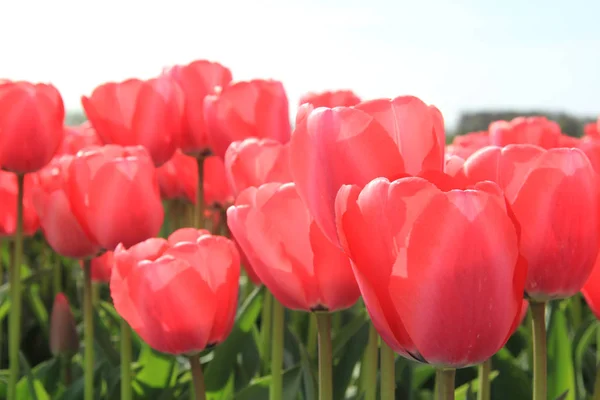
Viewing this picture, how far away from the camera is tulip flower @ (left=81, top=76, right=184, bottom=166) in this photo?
160cm

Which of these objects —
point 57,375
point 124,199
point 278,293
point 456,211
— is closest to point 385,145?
point 456,211

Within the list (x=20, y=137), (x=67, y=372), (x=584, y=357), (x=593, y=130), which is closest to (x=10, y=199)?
(x=20, y=137)

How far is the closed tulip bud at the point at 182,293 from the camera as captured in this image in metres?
1.04

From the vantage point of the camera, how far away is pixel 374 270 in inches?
25.7

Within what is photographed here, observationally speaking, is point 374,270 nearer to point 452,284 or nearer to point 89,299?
point 452,284

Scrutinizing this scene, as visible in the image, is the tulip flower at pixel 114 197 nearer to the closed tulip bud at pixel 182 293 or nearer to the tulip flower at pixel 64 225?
the tulip flower at pixel 64 225

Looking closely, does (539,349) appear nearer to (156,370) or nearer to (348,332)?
(348,332)

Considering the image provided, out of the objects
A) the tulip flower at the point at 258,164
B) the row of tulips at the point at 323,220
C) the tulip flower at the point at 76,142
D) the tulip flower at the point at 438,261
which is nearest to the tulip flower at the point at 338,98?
the row of tulips at the point at 323,220

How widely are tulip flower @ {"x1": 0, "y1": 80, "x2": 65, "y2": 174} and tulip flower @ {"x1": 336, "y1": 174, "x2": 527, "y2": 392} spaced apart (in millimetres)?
1102

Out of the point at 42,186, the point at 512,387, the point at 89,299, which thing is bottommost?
the point at 512,387

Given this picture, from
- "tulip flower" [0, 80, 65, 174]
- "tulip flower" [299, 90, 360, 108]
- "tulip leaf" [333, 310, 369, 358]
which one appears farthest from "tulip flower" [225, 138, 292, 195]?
"tulip flower" [0, 80, 65, 174]

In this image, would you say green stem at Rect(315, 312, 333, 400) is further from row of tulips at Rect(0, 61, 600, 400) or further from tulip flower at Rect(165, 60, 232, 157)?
tulip flower at Rect(165, 60, 232, 157)

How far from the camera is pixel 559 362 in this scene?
4.83 feet

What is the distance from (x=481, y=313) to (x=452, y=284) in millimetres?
40
